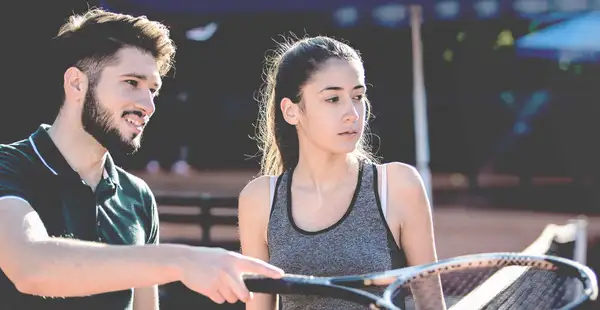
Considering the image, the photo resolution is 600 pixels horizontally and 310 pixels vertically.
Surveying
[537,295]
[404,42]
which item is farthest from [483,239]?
[537,295]

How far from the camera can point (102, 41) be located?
94.0 inches

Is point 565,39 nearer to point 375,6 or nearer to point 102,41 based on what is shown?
point 375,6

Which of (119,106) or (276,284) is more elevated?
(119,106)

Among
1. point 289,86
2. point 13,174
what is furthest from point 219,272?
point 289,86

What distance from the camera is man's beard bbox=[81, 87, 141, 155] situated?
231 centimetres

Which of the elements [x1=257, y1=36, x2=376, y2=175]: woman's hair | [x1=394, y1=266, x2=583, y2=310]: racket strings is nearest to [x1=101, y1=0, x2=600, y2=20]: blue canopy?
[x1=257, y1=36, x2=376, y2=175]: woman's hair

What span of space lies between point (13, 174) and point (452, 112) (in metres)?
13.7

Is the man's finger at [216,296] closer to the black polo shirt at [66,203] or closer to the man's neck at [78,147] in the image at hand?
the black polo shirt at [66,203]

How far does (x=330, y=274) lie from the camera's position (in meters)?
2.43

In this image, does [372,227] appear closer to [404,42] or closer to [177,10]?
[177,10]

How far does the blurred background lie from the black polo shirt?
532cm

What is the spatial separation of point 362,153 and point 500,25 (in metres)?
9.72

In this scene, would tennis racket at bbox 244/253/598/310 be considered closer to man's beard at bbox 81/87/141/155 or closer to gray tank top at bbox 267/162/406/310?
gray tank top at bbox 267/162/406/310

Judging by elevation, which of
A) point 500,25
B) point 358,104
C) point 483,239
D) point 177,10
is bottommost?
point 483,239
